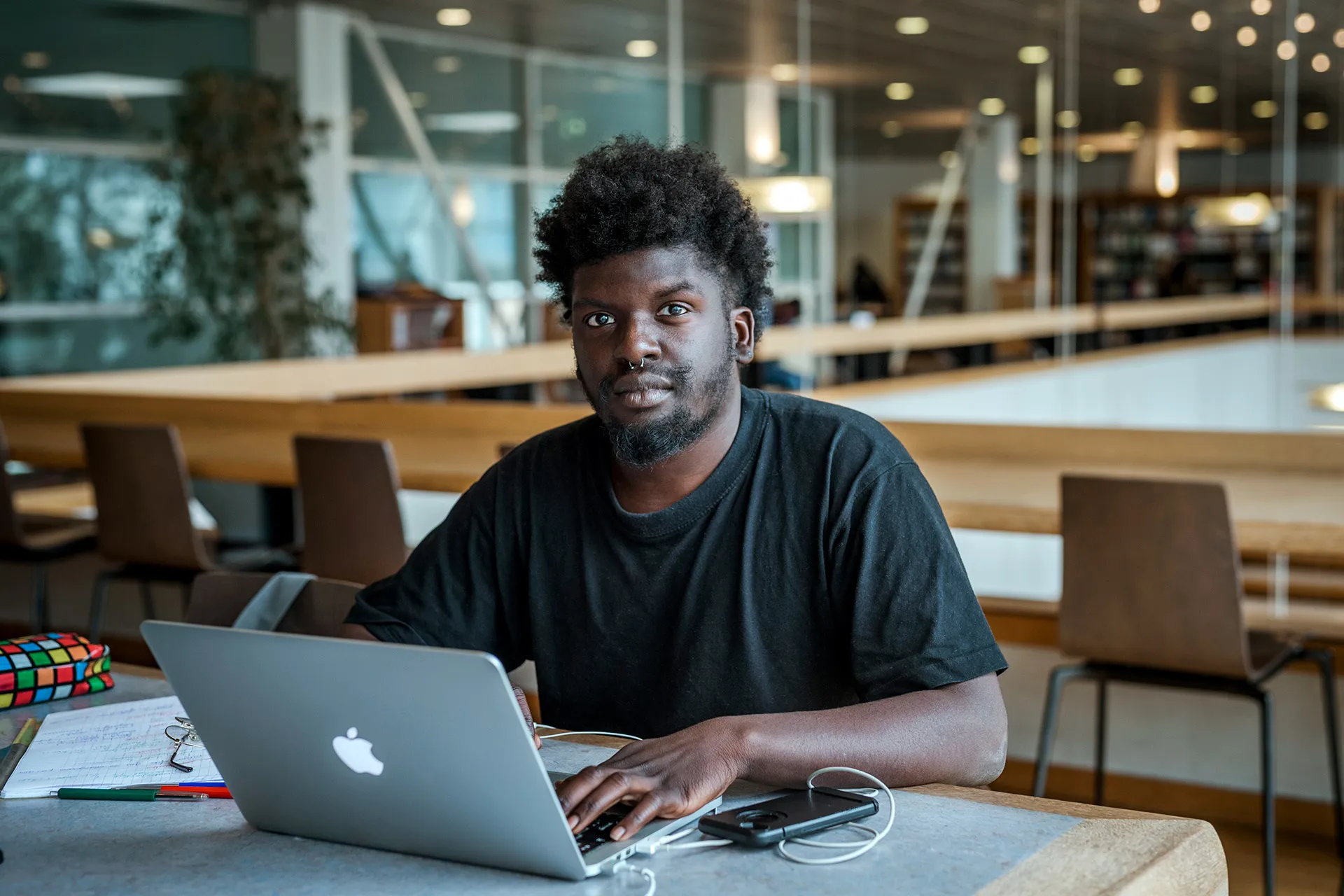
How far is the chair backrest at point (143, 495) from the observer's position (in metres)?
3.79

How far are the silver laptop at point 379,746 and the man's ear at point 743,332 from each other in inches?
21.7

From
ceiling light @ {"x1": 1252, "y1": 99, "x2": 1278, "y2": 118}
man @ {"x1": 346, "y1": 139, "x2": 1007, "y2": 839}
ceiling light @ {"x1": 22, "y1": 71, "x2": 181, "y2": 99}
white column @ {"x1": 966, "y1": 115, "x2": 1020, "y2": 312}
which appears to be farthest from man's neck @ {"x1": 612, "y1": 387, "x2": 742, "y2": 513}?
ceiling light @ {"x1": 22, "y1": 71, "x2": 181, "y2": 99}

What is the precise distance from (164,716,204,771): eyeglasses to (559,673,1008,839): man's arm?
416mm

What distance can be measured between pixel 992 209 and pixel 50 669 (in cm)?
452

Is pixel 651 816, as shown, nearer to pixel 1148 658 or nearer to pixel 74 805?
pixel 74 805

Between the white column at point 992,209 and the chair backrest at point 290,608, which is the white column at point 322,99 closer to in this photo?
the white column at point 992,209


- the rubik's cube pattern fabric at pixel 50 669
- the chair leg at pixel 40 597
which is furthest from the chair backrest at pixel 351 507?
the rubik's cube pattern fabric at pixel 50 669

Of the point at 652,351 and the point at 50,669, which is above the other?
the point at 652,351

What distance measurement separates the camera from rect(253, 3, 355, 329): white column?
354 inches

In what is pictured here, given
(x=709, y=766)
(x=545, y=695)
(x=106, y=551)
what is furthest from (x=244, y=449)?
(x=709, y=766)

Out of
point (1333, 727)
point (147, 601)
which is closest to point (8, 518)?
point (147, 601)

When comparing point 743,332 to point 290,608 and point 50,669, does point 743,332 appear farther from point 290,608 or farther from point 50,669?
point 50,669

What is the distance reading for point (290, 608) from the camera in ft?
6.01

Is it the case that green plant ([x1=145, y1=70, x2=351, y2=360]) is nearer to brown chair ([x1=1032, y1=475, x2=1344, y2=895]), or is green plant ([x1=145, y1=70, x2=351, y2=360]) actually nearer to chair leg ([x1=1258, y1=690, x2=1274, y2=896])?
brown chair ([x1=1032, y1=475, x2=1344, y2=895])
